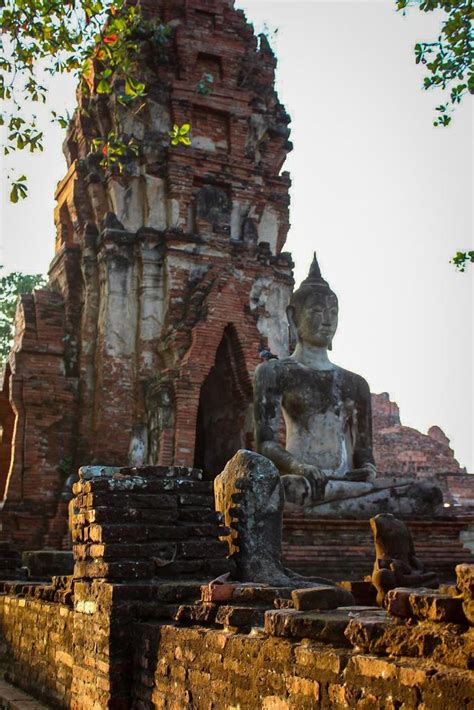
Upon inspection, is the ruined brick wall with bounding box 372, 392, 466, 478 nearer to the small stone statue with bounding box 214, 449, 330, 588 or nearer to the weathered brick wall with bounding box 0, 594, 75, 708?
the weathered brick wall with bounding box 0, 594, 75, 708

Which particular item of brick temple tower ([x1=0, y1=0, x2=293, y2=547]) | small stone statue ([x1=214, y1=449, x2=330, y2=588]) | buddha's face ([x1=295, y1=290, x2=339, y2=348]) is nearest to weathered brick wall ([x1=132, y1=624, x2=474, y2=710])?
small stone statue ([x1=214, y1=449, x2=330, y2=588])

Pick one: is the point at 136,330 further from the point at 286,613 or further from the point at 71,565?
the point at 286,613

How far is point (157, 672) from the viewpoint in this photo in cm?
444

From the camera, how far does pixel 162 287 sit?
14977 mm

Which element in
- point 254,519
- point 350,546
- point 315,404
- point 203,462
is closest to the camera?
point 254,519

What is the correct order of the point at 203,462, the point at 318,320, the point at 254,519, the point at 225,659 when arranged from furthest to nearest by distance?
1. the point at 203,462
2. the point at 318,320
3. the point at 254,519
4. the point at 225,659

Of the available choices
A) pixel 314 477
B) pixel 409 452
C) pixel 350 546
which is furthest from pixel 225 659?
pixel 409 452

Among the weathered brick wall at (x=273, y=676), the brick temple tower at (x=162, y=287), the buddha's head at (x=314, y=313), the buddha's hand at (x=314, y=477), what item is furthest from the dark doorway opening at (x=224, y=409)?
the weathered brick wall at (x=273, y=676)

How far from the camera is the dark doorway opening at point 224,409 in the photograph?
1487 cm

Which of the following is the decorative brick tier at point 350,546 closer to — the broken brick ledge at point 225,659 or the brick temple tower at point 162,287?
the broken brick ledge at point 225,659

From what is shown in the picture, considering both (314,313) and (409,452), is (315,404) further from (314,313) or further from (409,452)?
(409,452)

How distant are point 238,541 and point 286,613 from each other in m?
2.30

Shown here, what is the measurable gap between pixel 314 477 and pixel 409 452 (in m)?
15.7

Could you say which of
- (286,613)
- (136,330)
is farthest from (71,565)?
(136,330)
